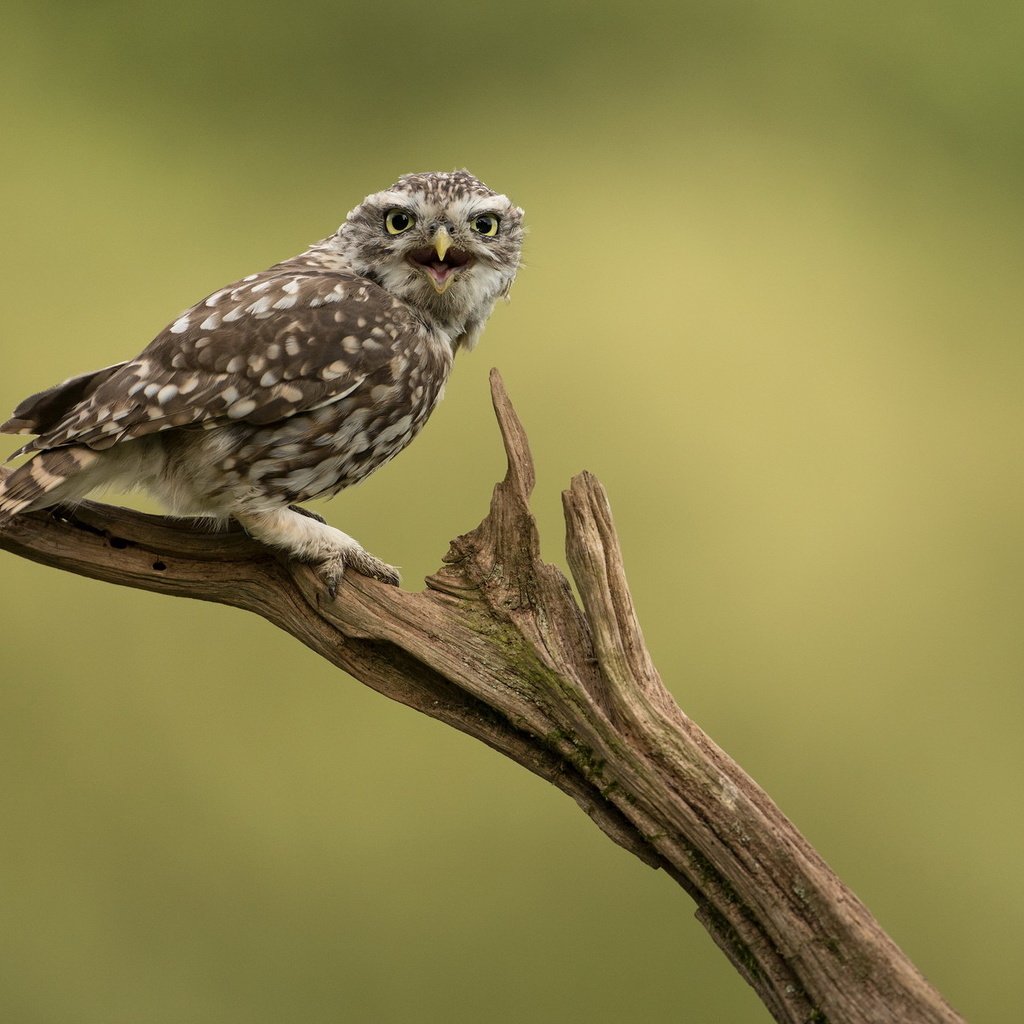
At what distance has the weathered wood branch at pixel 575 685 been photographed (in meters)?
2.07

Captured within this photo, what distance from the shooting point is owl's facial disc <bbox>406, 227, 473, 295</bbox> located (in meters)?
2.39

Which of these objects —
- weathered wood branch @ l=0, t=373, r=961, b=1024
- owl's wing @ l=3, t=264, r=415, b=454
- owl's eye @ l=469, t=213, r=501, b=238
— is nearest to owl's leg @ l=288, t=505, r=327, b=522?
weathered wood branch @ l=0, t=373, r=961, b=1024

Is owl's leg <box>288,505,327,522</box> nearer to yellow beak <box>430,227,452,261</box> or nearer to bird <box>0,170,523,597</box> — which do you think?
bird <box>0,170,523,597</box>

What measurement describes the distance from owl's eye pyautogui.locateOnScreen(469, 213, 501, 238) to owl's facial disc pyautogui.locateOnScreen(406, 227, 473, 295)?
0.18ft

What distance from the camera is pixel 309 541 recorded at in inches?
93.2

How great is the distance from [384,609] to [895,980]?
42.0 inches

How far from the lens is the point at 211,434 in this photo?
2.29 meters

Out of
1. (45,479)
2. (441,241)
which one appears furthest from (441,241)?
(45,479)

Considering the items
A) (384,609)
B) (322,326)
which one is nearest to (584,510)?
(384,609)

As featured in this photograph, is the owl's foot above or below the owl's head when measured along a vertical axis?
below

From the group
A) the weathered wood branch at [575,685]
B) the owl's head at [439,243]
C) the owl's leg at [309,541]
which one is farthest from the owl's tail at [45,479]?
the owl's head at [439,243]

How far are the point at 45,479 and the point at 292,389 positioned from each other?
0.47m

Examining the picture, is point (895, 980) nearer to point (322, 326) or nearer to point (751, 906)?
point (751, 906)

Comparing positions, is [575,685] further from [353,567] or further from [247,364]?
[247,364]
